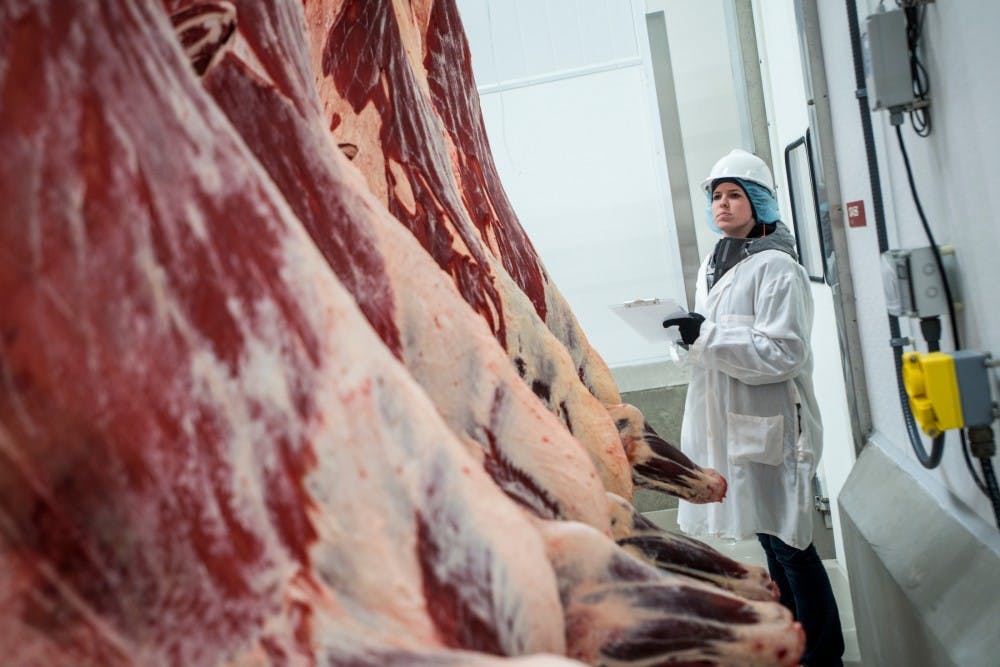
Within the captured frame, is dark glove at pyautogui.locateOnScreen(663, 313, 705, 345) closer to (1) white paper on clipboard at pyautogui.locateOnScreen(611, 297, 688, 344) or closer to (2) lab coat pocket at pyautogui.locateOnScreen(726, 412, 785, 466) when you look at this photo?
(1) white paper on clipboard at pyautogui.locateOnScreen(611, 297, 688, 344)

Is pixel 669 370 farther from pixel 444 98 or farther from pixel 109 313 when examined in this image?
pixel 109 313

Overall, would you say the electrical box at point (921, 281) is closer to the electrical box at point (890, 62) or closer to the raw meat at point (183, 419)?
the electrical box at point (890, 62)

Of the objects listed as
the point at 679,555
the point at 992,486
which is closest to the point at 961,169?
the point at 992,486

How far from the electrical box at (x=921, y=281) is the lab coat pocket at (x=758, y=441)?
3.96 feet

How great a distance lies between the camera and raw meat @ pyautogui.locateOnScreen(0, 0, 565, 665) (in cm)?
63

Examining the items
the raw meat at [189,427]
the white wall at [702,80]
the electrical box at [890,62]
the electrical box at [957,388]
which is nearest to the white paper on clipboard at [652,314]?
the electrical box at [890,62]

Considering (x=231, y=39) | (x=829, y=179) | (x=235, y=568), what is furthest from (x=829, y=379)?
(x=235, y=568)

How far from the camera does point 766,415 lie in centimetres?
296

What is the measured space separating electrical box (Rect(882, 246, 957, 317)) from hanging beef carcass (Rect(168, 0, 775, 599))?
0.87 meters

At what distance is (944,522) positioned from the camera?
183 centimetres

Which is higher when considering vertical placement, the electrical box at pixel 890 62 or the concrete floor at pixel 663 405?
the electrical box at pixel 890 62

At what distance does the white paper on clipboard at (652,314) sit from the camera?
270cm

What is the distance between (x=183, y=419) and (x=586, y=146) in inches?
Result: 165

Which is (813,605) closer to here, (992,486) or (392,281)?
(992,486)
